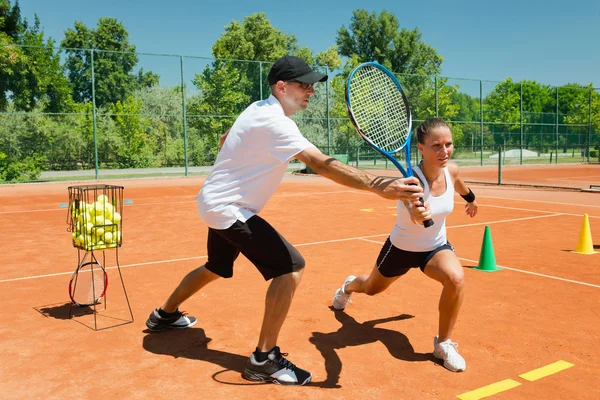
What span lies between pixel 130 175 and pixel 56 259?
18.8 m

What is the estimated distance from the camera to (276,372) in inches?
133

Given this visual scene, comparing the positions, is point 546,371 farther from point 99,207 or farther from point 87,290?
point 87,290

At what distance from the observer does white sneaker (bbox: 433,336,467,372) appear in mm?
3531

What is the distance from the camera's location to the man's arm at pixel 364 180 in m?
2.95

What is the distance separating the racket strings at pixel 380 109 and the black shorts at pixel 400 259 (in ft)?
2.34

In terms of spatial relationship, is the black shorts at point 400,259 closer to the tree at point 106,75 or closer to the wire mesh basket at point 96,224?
the wire mesh basket at point 96,224

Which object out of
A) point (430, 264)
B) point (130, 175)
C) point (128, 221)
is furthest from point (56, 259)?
point (130, 175)

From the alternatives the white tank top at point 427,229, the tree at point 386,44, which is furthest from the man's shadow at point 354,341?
the tree at point 386,44

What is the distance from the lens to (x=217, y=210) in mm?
3475

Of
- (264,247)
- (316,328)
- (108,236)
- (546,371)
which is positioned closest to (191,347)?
(316,328)

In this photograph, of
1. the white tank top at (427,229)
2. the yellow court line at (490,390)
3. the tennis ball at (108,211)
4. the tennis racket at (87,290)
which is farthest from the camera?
the tennis racket at (87,290)

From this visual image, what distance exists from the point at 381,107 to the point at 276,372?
2.05m

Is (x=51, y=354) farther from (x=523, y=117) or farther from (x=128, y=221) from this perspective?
(x=523, y=117)

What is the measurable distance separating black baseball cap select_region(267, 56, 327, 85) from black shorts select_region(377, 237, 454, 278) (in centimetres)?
132
